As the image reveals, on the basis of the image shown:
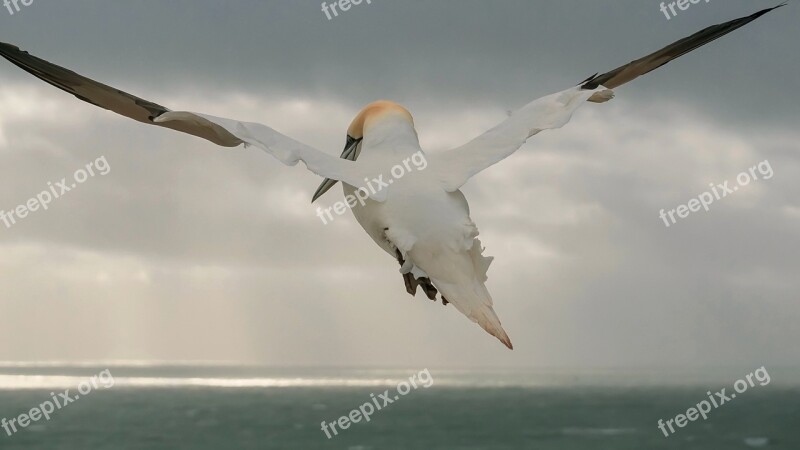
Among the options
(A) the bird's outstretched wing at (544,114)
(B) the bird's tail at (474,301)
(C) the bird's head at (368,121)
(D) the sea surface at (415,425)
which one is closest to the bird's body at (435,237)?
(B) the bird's tail at (474,301)

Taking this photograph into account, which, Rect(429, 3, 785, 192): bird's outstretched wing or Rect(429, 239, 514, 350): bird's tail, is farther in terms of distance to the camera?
Rect(429, 3, 785, 192): bird's outstretched wing

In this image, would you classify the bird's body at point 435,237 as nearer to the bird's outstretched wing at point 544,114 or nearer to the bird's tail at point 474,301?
the bird's tail at point 474,301

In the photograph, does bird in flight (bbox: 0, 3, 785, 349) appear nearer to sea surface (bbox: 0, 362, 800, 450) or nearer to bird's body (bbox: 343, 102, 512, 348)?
bird's body (bbox: 343, 102, 512, 348)

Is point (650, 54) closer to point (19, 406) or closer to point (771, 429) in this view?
point (771, 429)

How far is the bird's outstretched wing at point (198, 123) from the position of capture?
21.5ft

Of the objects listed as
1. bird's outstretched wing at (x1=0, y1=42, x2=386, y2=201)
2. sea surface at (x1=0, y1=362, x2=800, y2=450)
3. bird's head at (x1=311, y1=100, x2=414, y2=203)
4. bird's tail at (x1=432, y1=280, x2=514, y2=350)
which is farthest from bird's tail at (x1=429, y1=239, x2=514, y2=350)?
sea surface at (x1=0, y1=362, x2=800, y2=450)

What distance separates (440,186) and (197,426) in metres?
107

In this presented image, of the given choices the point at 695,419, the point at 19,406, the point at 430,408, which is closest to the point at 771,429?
the point at 695,419

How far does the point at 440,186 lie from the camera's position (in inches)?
259

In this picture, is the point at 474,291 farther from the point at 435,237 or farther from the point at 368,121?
the point at 368,121

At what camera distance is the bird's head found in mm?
7830

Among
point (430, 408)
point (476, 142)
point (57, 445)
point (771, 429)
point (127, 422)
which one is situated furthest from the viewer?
point (430, 408)

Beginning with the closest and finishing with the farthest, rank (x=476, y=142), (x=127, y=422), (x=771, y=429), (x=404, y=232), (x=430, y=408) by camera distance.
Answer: (x=404, y=232) → (x=476, y=142) → (x=771, y=429) → (x=127, y=422) → (x=430, y=408)

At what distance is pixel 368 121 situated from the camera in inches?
317
